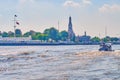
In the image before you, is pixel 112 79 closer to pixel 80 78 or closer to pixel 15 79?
pixel 80 78

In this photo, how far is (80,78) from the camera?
126ft

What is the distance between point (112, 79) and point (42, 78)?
6.83 metres

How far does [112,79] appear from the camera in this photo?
123ft

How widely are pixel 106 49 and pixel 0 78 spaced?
259 feet

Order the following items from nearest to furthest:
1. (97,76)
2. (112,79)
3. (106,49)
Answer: (112,79), (97,76), (106,49)

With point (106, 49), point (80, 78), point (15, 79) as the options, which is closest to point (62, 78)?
point (80, 78)

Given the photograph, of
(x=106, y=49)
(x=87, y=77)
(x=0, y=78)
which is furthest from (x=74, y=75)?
(x=106, y=49)

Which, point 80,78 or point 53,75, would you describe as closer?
point 80,78

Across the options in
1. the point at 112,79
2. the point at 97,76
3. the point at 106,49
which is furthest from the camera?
the point at 106,49

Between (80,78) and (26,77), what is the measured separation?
548cm

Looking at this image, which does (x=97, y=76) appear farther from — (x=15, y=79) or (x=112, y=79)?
(x=15, y=79)

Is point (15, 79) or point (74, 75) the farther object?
point (74, 75)

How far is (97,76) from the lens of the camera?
40.0m

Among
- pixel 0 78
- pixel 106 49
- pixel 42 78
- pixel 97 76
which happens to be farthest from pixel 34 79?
pixel 106 49
